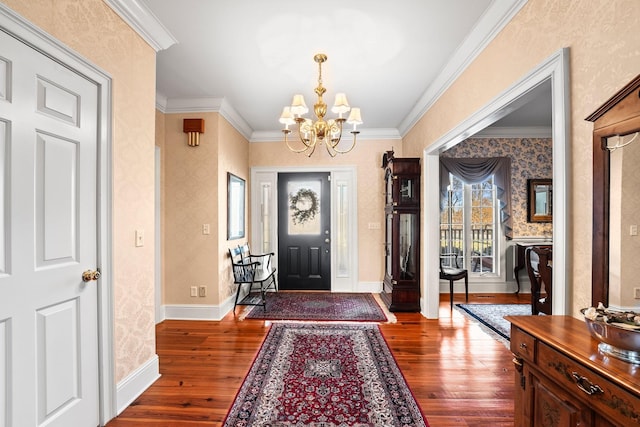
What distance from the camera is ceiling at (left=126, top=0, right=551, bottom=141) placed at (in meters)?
2.14

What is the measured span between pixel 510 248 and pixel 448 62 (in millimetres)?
3532

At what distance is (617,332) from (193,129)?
392 cm

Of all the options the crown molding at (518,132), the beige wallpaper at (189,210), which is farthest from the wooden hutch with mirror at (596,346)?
the crown molding at (518,132)

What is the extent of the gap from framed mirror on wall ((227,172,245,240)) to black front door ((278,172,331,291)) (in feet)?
2.30

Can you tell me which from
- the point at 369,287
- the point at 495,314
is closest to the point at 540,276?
the point at 495,314

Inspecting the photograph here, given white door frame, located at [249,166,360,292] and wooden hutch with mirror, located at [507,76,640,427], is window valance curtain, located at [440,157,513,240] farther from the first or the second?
wooden hutch with mirror, located at [507,76,640,427]

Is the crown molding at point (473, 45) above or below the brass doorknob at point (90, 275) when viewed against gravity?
above

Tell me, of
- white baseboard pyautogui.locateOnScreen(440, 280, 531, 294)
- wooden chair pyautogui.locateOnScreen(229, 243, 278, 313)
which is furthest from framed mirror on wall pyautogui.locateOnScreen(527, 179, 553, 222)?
wooden chair pyautogui.locateOnScreen(229, 243, 278, 313)

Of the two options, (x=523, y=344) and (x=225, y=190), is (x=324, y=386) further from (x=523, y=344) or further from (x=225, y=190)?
(x=225, y=190)

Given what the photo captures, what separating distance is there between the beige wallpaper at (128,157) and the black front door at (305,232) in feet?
9.64

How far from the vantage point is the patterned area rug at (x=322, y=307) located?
153 inches

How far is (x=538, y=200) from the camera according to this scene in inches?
197

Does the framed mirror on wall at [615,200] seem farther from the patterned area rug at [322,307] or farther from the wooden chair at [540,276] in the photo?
the patterned area rug at [322,307]

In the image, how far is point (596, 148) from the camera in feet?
4.42
